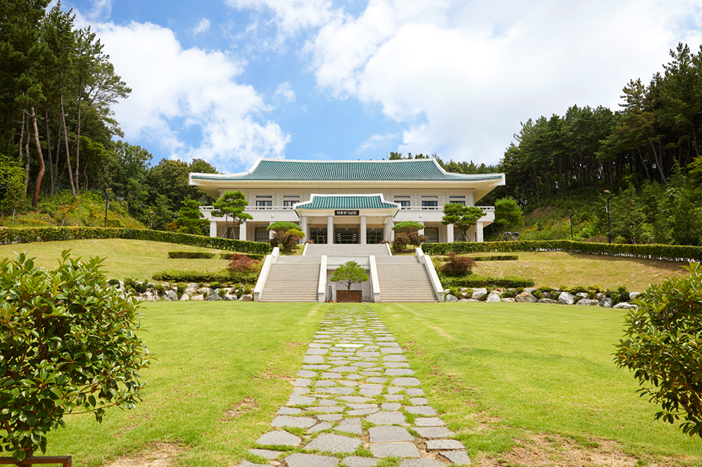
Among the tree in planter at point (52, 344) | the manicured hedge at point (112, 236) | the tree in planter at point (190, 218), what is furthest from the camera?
the tree in planter at point (190, 218)

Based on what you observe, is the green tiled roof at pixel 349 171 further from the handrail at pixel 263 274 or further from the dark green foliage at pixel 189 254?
the handrail at pixel 263 274

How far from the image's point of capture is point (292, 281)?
20.4 metres

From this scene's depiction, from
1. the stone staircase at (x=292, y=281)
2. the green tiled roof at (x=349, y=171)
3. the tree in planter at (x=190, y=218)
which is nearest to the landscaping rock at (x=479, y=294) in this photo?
the stone staircase at (x=292, y=281)

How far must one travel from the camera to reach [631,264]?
20.1m

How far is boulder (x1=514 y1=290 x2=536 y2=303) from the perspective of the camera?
61.5 ft

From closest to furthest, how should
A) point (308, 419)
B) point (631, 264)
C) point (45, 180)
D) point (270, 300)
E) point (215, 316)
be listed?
point (308, 419)
point (215, 316)
point (270, 300)
point (631, 264)
point (45, 180)

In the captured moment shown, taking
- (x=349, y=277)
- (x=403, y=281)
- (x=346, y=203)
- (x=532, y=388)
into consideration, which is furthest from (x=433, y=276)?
(x=346, y=203)

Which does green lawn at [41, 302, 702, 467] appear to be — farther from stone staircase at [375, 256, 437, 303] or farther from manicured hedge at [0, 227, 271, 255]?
manicured hedge at [0, 227, 271, 255]

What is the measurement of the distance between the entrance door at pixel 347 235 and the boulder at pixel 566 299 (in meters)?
23.6

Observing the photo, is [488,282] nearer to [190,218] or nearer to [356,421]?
[356,421]

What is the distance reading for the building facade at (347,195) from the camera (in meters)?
38.0

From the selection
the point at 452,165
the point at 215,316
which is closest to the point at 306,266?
the point at 215,316

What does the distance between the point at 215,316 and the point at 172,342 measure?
401 cm

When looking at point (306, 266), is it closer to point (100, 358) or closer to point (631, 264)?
point (631, 264)
